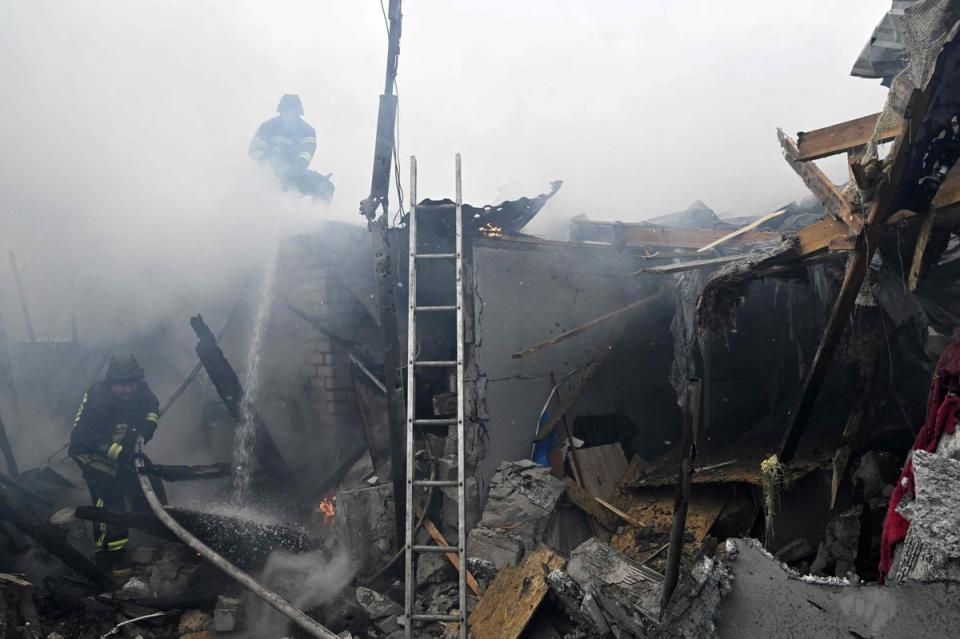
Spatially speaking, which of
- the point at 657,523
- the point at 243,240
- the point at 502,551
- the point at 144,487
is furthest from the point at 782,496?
the point at 243,240

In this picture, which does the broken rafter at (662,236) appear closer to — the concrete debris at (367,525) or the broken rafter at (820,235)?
the broken rafter at (820,235)

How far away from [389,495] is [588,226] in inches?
176

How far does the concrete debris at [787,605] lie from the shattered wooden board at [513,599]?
5.05ft

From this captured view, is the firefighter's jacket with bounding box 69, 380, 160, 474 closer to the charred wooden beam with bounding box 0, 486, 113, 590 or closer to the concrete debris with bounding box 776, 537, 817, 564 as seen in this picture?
the charred wooden beam with bounding box 0, 486, 113, 590

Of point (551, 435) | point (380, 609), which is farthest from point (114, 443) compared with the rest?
point (551, 435)

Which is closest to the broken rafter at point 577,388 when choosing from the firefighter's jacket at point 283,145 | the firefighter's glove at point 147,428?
the firefighter's glove at point 147,428

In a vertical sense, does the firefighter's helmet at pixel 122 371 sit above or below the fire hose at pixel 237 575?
above

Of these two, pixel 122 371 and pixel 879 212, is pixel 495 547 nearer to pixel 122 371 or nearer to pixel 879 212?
pixel 879 212

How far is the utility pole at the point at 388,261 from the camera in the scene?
18.7ft

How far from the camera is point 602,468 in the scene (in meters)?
6.72

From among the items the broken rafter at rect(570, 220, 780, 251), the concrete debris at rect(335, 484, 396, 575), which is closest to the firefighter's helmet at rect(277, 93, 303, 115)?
the broken rafter at rect(570, 220, 780, 251)

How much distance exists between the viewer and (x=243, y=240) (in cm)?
910

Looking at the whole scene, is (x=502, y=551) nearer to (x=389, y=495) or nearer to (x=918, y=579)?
(x=389, y=495)

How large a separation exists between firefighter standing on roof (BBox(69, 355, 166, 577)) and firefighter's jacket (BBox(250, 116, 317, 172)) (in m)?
4.41
